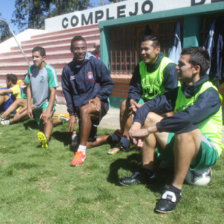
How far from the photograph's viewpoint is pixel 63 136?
519 centimetres

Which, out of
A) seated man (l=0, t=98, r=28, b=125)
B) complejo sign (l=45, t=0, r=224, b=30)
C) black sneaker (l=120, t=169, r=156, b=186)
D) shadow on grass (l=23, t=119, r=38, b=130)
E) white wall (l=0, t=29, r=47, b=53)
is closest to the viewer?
black sneaker (l=120, t=169, r=156, b=186)

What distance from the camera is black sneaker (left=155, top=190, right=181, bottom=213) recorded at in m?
2.51

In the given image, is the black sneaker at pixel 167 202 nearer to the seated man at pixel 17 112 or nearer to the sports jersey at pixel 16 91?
the seated man at pixel 17 112

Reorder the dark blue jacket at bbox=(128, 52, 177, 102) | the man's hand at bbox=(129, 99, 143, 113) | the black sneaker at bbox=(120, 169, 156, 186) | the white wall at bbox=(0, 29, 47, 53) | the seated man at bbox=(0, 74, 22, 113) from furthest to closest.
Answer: the white wall at bbox=(0, 29, 47, 53), the seated man at bbox=(0, 74, 22, 113), the man's hand at bbox=(129, 99, 143, 113), the dark blue jacket at bbox=(128, 52, 177, 102), the black sneaker at bbox=(120, 169, 156, 186)

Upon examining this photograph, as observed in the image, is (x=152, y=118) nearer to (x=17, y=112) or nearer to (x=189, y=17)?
(x=189, y=17)

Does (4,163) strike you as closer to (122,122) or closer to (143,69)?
(122,122)

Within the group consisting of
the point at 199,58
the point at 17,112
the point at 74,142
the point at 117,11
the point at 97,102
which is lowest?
the point at 74,142

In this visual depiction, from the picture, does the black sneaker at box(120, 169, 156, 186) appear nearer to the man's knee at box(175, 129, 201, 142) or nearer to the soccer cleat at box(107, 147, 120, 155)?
the man's knee at box(175, 129, 201, 142)

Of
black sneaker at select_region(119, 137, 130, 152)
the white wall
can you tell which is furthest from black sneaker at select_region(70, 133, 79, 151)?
the white wall

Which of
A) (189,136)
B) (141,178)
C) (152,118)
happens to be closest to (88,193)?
(141,178)

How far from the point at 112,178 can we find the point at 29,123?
3494 millimetres

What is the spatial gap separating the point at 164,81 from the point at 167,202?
64.7 inches

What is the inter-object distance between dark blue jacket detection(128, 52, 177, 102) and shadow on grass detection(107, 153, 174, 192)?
0.83m

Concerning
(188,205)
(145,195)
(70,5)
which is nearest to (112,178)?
(145,195)
